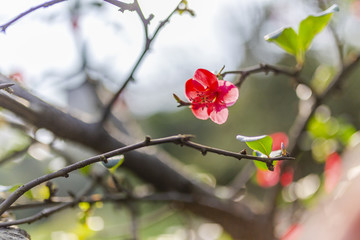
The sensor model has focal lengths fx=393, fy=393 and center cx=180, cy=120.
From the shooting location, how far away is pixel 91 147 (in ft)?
1.85

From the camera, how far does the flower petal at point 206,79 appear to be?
35 centimetres

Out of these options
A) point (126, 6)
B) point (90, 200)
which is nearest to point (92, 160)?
point (126, 6)

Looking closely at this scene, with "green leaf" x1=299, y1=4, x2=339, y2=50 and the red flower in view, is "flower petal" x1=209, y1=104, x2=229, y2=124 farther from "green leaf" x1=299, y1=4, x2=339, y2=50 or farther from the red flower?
"green leaf" x1=299, y1=4, x2=339, y2=50

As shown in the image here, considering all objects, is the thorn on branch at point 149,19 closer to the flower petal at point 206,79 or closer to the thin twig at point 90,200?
the flower petal at point 206,79

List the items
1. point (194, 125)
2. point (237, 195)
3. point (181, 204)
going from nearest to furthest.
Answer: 1. point (181, 204)
2. point (237, 195)
3. point (194, 125)

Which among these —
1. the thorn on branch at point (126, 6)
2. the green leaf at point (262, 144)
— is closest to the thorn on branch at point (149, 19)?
the thorn on branch at point (126, 6)

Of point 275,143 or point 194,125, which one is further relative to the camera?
point 194,125

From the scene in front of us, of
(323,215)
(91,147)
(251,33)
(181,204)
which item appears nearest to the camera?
(323,215)

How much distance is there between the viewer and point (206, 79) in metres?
0.36

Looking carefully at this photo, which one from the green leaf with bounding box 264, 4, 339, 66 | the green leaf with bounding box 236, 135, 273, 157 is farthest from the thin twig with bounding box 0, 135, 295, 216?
the green leaf with bounding box 264, 4, 339, 66

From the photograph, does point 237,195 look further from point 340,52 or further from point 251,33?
point 251,33

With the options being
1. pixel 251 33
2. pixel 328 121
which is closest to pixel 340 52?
pixel 328 121

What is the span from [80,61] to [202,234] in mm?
433

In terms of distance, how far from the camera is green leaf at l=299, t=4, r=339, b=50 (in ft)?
1.27
